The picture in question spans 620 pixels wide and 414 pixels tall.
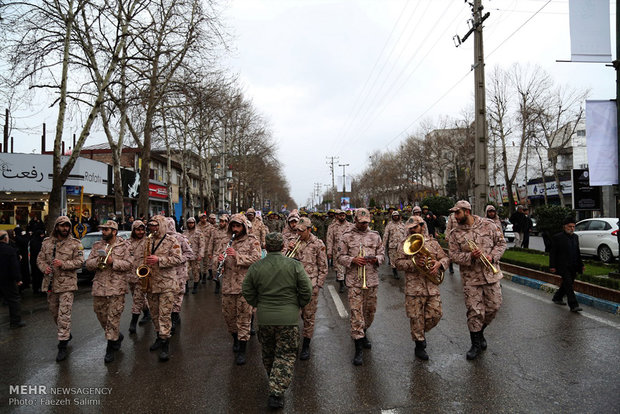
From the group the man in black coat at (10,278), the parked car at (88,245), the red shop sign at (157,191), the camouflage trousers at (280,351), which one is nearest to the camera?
the camouflage trousers at (280,351)

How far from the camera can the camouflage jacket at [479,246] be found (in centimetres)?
530

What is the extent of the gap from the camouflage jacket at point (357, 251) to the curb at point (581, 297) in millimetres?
4819

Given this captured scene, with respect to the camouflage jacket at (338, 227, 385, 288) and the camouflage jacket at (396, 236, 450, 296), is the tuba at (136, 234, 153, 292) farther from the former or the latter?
the camouflage jacket at (396, 236, 450, 296)

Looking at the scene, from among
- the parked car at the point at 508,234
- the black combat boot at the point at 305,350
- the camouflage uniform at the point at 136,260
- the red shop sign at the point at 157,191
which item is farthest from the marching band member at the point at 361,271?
the red shop sign at the point at 157,191

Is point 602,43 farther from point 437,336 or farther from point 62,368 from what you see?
point 62,368

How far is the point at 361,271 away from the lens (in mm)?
5410

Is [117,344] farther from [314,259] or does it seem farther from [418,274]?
[418,274]

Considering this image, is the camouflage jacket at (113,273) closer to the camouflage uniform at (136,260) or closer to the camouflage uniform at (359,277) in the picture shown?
the camouflage uniform at (136,260)

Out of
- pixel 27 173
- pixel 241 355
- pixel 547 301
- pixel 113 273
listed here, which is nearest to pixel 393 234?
pixel 547 301

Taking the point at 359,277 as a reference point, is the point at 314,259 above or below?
above

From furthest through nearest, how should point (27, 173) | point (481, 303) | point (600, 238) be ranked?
point (27, 173)
point (600, 238)
point (481, 303)

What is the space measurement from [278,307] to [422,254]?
85.7 inches

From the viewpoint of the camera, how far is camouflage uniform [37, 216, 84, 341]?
5.75m

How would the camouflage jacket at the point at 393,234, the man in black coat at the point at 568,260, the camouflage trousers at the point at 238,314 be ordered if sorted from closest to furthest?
the camouflage trousers at the point at 238,314 → the man in black coat at the point at 568,260 → the camouflage jacket at the point at 393,234
